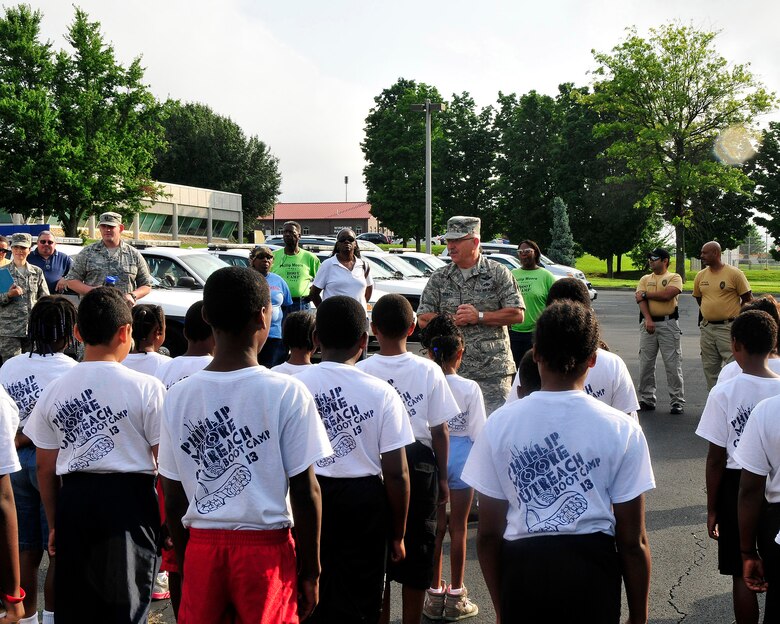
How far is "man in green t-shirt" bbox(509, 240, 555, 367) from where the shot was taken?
893cm

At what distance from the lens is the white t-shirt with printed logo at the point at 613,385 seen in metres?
4.39

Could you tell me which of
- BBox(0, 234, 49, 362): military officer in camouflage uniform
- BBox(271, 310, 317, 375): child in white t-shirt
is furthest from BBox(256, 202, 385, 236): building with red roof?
BBox(271, 310, 317, 375): child in white t-shirt

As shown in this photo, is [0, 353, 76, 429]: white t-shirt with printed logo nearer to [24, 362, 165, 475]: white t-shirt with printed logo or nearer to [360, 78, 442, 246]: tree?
[24, 362, 165, 475]: white t-shirt with printed logo

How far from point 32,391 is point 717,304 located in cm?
777

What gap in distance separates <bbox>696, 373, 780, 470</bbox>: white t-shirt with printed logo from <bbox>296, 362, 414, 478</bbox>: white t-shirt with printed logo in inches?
57.8

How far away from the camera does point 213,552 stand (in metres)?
2.80

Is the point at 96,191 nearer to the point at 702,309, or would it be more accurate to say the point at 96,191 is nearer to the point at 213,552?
the point at 702,309

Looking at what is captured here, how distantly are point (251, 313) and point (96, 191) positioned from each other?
34.7 metres

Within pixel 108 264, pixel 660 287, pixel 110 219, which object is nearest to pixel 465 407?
pixel 108 264

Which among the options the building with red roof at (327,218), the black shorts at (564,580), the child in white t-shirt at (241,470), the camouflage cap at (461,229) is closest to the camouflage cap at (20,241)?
the camouflage cap at (461,229)

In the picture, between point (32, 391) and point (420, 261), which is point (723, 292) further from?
point (420, 261)

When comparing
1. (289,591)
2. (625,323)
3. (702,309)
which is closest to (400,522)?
(289,591)

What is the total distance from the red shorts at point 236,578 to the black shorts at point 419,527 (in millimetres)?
1247

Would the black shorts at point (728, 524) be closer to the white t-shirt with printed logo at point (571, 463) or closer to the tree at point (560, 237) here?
the white t-shirt with printed logo at point (571, 463)
